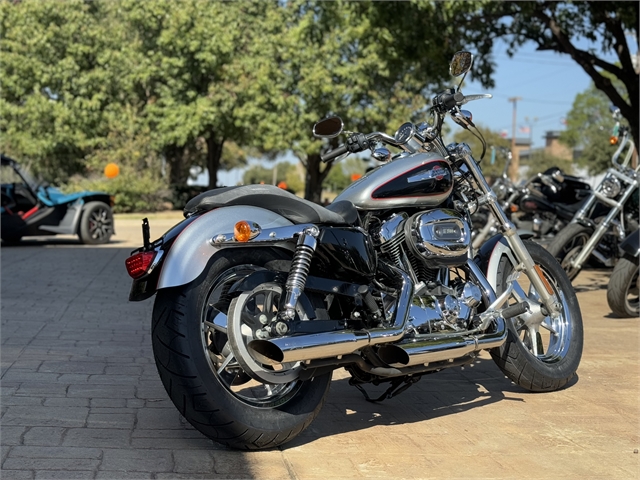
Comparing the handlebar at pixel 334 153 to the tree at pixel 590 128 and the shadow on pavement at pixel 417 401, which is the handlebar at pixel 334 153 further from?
the tree at pixel 590 128

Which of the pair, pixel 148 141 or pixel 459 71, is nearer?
pixel 459 71

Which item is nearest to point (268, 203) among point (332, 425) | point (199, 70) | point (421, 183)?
point (421, 183)

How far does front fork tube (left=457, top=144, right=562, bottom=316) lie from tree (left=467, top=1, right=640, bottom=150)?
30.9 ft

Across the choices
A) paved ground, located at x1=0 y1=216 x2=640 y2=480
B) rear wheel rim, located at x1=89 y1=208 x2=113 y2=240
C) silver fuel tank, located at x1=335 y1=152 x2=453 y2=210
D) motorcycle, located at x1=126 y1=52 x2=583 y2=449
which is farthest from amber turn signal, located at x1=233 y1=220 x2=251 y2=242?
rear wheel rim, located at x1=89 y1=208 x2=113 y2=240

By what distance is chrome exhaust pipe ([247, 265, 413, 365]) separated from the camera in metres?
3.78

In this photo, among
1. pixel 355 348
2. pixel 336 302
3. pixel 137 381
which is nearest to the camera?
pixel 355 348

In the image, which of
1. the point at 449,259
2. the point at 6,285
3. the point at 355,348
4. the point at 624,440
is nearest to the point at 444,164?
the point at 449,259

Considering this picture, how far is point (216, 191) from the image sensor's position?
4.21 metres

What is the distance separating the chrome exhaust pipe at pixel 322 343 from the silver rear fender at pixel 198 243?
16.1 inches

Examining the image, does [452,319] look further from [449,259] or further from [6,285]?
[6,285]

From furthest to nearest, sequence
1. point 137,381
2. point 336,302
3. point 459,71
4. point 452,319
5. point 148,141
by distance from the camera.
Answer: point 148,141 → point 137,381 → point 459,71 → point 452,319 → point 336,302

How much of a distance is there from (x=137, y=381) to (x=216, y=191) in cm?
159

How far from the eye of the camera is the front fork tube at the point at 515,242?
5059 mm

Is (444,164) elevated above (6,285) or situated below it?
above
